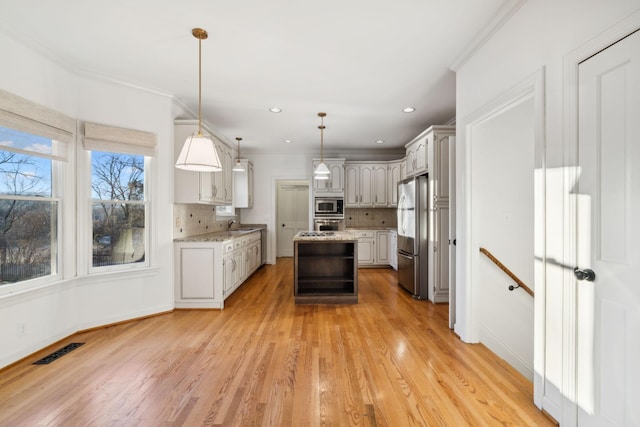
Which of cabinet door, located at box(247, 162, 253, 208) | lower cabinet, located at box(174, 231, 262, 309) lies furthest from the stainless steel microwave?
lower cabinet, located at box(174, 231, 262, 309)

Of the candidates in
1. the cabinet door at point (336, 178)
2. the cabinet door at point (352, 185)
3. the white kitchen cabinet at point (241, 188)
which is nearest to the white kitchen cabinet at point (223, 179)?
the white kitchen cabinet at point (241, 188)

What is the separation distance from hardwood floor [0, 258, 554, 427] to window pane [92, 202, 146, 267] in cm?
78

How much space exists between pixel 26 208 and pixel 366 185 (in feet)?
18.3

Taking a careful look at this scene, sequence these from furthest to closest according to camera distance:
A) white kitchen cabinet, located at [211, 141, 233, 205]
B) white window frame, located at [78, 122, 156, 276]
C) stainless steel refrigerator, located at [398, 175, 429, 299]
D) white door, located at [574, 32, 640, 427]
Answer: white kitchen cabinet, located at [211, 141, 233, 205]
stainless steel refrigerator, located at [398, 175, 429, 299]
white window frame, located at [78, 122, 156, 276]
white door, located at [574, 32, 640, 427]

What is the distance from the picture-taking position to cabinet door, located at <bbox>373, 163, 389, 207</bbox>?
6.72 meters

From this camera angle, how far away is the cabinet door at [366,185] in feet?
22.1

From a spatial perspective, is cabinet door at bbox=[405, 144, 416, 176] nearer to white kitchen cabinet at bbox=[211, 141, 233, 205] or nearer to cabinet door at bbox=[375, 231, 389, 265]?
cabinet door at bbox=[375, 231, 389, 265]

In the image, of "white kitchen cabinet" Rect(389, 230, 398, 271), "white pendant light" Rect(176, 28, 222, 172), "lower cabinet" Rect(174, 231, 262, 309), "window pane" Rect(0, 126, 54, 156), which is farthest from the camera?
"white kitchen cabinet" Rect(389, 230, 398, 271)

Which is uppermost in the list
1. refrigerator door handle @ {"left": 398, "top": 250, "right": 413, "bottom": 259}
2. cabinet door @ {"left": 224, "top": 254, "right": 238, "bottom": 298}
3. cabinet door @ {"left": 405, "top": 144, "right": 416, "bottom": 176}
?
cabinet door @ {"left": 405, "top": 144, "right": 416, "bottom": 176}

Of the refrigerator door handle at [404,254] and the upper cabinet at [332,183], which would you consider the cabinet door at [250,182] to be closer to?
the upper cabinet at [332,183]

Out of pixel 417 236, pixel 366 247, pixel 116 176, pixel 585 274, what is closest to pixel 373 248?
pixel 366 247

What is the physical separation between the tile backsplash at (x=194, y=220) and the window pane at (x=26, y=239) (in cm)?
126

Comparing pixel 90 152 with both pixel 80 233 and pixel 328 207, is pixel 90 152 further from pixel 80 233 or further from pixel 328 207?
pixel 328 207

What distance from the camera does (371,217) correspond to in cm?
707
